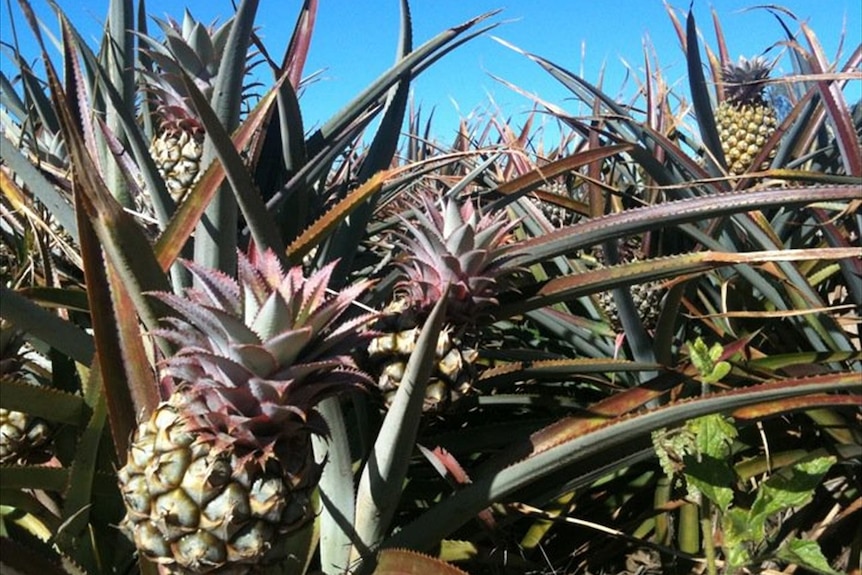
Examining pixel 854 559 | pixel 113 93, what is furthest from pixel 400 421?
pixel 854 559

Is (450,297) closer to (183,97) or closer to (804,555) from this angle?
(804,555)

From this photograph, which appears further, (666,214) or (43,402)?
(666,214)

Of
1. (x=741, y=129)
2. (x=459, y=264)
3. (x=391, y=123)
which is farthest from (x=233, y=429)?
(x=741, y=129)

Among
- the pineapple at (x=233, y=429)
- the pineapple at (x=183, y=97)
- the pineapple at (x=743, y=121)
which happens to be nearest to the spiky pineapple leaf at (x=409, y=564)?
the pineapple at (x=233, y=429)

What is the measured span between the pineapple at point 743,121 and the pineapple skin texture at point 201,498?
7.32 feet

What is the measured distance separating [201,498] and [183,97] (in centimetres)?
97

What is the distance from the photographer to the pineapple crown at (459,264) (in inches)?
43.7

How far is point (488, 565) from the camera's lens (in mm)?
1248

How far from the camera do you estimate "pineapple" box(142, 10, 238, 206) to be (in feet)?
4.73

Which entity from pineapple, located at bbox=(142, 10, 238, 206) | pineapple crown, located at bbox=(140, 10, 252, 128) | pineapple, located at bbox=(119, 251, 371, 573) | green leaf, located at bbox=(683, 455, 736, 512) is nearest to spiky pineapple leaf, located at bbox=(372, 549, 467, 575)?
pineapple, located at bbox=(119, 251, 371, 573)

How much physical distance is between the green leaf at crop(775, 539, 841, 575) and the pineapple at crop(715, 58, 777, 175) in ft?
5.90

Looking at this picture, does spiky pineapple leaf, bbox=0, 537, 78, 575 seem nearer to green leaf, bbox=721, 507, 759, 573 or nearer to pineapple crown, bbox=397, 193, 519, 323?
pineapple crown, bbox=397, 193, 519, 323

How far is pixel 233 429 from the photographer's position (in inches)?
28.6

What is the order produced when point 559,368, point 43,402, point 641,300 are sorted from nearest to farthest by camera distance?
point 43,402, point 559,368, point 641,300
